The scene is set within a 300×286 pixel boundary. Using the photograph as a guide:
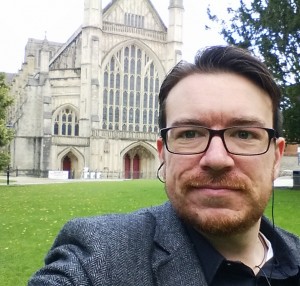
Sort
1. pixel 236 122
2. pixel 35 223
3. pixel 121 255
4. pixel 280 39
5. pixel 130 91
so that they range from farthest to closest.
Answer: pixel 130 91 < pixel 280 39 < pixel 35 223 < pixel 236 122 < pixel 121 255

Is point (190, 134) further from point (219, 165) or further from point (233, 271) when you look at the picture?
point (233, 271)

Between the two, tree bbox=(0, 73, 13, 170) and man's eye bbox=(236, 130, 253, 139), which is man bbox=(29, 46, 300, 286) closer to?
man's eye bbox=(236, 130, 253, 139)

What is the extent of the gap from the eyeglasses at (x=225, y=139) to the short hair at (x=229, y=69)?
0.50 ft

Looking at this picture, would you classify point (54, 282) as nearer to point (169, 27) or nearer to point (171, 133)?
point (171, 133)

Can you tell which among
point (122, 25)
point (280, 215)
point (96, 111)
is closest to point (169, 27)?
point (122, 25)

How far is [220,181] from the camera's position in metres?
1.57

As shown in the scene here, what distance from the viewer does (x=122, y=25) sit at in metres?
43.2

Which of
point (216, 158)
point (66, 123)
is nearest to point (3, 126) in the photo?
point (66, 123)

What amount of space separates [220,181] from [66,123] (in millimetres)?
40528

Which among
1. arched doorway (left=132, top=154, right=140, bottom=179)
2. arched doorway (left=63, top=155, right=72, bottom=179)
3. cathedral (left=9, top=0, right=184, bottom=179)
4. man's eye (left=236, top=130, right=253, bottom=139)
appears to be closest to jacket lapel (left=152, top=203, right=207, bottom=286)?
man's eye (left=236, top=130, right=253, bottom=139)

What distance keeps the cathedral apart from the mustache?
37481mm

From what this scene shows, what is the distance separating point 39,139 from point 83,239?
40873mm

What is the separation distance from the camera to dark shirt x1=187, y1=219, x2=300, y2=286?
1.58m

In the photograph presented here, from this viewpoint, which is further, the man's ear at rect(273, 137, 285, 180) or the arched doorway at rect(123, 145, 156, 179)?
the arched doorway at rect(123, 145, 156, 179)
